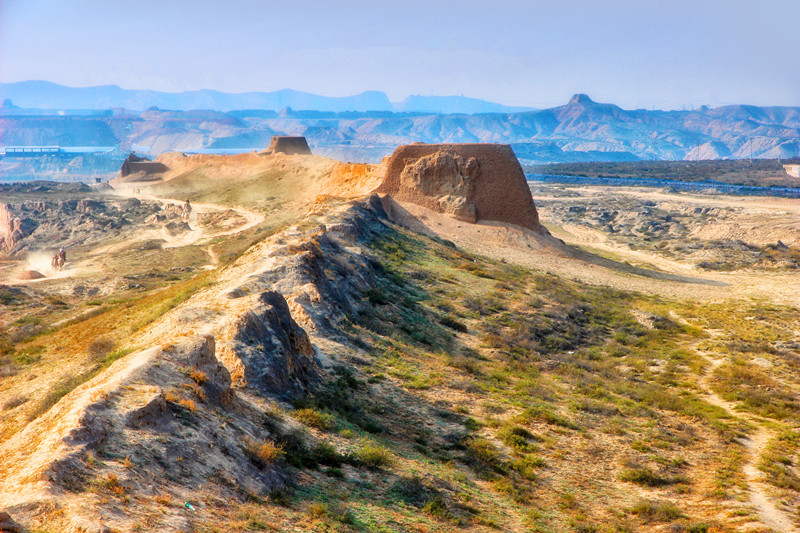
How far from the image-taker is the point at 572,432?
1504cm

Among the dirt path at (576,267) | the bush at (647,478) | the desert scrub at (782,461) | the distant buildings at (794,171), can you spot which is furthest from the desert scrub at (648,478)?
the distant buildings at (794,171)

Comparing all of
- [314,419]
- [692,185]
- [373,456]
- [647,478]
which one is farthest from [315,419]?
[692,185]

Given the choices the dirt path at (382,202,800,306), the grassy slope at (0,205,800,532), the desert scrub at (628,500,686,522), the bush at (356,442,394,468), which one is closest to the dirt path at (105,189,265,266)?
the dirt path at (382,202,800,306)

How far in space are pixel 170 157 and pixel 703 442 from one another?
10121cm

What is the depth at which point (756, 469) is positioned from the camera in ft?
45.2

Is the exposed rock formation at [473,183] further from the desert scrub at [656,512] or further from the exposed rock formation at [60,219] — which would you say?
the exposed rock formation at [60,219]

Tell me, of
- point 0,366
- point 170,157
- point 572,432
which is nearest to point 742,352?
point 572,432

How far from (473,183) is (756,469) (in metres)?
30.3

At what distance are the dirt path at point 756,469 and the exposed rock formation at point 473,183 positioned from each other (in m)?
22.2

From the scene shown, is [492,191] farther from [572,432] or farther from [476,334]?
[572,432]

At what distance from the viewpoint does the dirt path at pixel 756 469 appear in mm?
11047

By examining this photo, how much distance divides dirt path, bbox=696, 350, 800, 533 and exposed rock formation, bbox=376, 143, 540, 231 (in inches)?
874

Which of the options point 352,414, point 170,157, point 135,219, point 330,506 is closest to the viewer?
point 330,506

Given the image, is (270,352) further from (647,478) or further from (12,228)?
(12,228)
